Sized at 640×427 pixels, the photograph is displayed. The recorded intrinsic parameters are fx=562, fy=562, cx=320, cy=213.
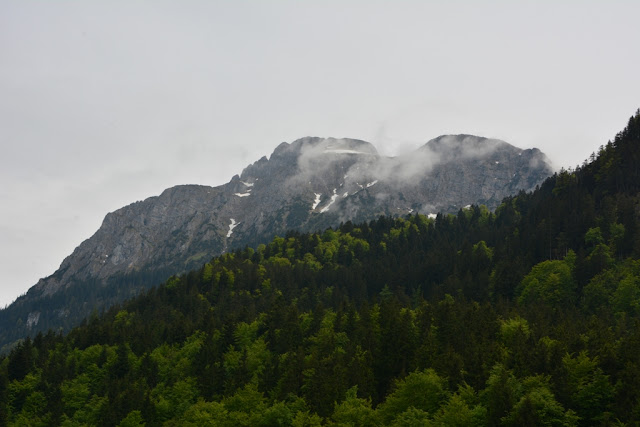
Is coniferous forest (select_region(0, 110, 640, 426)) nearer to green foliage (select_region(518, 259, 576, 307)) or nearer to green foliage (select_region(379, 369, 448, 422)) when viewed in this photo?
green foliage (select_region(379, 369, 448, 422))

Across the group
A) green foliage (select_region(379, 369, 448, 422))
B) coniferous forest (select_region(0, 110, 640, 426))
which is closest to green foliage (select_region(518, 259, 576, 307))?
coniferous forest (select_region(0, 110, 640, 426))

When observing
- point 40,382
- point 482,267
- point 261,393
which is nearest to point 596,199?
point 482,267

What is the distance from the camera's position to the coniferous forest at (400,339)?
2314 inches

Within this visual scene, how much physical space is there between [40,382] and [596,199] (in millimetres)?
126068

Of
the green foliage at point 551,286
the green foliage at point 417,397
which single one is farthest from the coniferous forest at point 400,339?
the green foliage at point 551,286

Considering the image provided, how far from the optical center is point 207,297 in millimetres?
150125

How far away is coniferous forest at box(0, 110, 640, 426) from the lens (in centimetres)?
5878

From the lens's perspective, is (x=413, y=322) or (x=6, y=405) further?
(x=6, y=405)

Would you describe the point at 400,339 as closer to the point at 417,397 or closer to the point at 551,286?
the point at 417,397

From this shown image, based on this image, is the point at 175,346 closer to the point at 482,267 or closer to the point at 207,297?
the point at 207,297

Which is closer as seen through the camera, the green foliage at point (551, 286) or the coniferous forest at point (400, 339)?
the coniferous forest at point (400, 339)

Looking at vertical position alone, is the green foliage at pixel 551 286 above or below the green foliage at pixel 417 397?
above

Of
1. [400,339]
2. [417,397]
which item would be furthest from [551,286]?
[417,397]

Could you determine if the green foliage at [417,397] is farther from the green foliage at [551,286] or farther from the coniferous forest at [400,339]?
the green foliage at [551,286]
